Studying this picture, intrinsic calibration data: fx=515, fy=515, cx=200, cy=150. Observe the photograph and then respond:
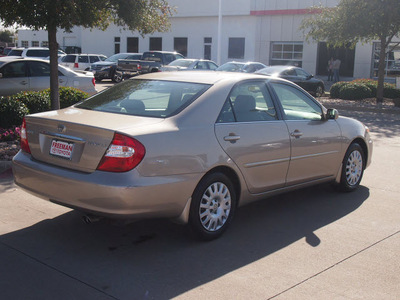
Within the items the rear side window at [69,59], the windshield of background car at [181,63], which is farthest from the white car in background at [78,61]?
the windshield of background car at [181,63]

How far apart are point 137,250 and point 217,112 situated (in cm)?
156

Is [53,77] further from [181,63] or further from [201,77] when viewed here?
[181,63]

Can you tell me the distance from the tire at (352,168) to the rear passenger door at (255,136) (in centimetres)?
140

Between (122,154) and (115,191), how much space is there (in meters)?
0.33

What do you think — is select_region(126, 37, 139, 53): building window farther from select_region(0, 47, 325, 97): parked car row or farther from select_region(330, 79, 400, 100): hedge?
select_region(330, 79, 400, 100): hedge

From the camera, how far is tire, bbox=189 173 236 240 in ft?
15.9

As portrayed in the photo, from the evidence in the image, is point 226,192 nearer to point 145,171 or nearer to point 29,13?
point 145,171

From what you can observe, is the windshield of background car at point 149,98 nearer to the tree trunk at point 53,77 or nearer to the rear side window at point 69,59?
the tree trunk at point 53,77

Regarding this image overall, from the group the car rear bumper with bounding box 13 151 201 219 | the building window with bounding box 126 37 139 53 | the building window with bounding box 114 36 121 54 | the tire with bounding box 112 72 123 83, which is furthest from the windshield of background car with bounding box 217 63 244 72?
the building window with bounding box 114 36 121 54

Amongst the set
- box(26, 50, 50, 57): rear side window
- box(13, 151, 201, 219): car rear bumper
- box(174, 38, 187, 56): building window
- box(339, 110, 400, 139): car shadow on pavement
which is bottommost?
box(339, 110, 400, 139): car shadow on pavement

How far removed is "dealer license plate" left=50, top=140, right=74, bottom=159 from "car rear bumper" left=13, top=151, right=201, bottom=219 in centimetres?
13

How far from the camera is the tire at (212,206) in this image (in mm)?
4840

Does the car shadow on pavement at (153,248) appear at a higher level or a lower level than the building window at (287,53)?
lower

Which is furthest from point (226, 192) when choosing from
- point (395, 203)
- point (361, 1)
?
point (361, 1)
